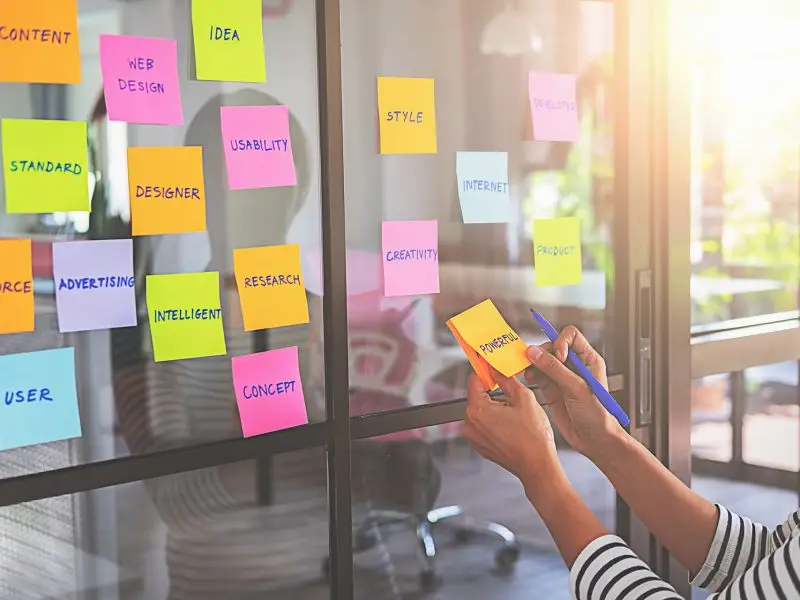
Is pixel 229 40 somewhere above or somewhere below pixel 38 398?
above

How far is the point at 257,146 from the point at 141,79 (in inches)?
7.8

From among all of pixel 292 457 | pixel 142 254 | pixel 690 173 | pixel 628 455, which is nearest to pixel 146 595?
pixel 292 457

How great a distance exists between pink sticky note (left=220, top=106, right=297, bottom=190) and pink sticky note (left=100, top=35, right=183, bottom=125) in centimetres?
8

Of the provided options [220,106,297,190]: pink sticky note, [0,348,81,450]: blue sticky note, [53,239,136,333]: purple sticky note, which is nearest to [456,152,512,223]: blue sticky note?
[220,106,297,190]: pink sticky note

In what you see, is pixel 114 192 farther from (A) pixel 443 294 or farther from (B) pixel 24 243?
(A) pixel 443 294

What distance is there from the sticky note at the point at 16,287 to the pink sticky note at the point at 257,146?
315 millimetres

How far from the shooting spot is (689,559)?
1419 millimetres

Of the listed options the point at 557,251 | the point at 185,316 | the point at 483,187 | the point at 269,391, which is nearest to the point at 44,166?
the point at 185,316

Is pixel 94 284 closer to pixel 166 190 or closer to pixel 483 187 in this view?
pixel 166 190

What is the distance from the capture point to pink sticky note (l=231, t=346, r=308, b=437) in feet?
4.50

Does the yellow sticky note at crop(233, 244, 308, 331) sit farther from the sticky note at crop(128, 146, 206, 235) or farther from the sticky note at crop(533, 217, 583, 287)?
the sticky note at crop(533, 217, 583, 287)

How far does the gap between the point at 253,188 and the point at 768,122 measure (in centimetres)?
159

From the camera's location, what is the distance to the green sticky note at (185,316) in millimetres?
1279

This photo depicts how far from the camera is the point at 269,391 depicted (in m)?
1.40
